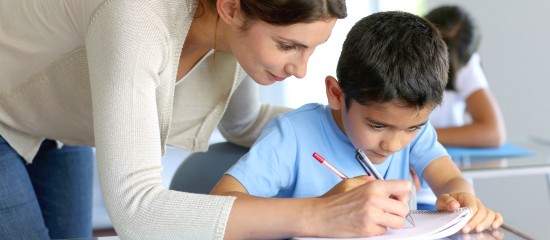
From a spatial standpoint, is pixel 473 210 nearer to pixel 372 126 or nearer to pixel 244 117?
pixel 372 126

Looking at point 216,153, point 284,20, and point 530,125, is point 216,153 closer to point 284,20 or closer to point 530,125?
point 284,20

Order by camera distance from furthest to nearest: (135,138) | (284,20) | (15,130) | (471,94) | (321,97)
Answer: (321,97) → (471,94) → (15,130) → (284,20) → (135,138)

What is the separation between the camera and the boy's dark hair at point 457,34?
2775 millimetres

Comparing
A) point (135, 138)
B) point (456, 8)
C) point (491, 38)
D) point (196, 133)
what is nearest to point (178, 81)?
point (196, 133)

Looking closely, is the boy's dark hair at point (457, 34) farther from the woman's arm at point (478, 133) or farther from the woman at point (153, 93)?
the woman at point (153, 93)

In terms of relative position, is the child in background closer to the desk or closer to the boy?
the desk

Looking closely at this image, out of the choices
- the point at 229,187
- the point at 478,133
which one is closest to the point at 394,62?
the point at 229,187

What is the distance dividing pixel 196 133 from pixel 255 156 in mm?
318

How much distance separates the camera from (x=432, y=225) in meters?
1.18

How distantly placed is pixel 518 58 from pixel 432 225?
107 inches

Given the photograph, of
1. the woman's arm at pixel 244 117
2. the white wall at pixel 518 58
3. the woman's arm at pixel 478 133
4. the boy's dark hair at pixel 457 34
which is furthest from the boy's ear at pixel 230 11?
the white wall at pixel 518 58

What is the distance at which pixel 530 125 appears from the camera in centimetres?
376

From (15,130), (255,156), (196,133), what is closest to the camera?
(255,156)

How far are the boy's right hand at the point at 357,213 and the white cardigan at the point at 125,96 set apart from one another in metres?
0.13
